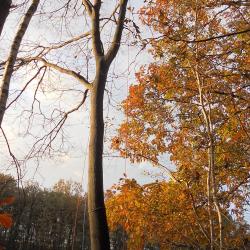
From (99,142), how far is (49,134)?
2885 millimetres

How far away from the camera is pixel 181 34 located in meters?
6.52

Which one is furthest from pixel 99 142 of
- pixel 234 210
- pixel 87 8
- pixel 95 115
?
pixel 234 210

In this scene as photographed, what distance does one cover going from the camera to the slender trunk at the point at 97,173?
658cm

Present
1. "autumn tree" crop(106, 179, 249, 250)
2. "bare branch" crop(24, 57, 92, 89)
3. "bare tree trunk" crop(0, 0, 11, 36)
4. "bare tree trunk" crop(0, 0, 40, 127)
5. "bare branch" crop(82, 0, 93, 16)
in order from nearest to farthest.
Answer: "bare tree trunk" crop(0, 0, 11, 36), "bare tree trunk" crop(0, 0, 40, 127), "bare branch" crop(24, 57, 92, 89), "bare branch" crop(82, 0, 93, 16), "autumn tree" crop(106, 179, 249, 250)

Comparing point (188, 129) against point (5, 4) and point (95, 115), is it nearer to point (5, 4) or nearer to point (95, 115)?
point (95, 115)

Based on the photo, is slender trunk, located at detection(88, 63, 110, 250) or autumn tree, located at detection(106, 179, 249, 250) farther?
autumn tree, located at detection(106, 179, 249, 250)

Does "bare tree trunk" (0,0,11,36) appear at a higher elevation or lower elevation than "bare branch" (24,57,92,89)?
lower

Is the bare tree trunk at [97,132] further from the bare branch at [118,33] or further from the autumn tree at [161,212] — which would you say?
the autumn tree at [161,212]

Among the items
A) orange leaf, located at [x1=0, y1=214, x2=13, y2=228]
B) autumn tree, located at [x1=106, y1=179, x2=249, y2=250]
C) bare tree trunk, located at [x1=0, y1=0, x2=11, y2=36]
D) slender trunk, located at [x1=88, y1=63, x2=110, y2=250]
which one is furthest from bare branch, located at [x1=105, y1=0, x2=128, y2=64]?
orange leaf, located at [x1=0, y1=214, x2=13, y2=228]

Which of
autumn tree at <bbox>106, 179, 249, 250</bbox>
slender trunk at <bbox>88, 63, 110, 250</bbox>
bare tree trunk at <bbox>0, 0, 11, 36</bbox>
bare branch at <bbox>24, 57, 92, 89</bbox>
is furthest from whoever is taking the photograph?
autumn tree at <bbox>106, 179, 249, 250</bbox>

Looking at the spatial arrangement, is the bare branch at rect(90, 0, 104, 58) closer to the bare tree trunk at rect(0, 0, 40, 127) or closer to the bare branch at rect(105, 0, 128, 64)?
the bare branch at rect(105, 0, 128, 64)

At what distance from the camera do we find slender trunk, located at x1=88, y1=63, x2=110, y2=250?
658 centimetres

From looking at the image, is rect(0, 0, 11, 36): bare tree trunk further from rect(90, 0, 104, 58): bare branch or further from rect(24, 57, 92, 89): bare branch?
rect(90, 0, 104, 58): bare branch

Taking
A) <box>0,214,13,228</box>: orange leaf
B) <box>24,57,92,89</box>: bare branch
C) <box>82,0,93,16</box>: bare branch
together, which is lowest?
<box>0,214,13,228</box>: orange leaf
